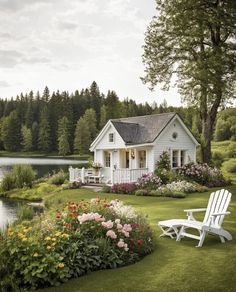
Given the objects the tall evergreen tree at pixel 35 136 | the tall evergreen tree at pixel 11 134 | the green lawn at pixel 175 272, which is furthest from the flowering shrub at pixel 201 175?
the tall evergreen tree at pixel 11 134

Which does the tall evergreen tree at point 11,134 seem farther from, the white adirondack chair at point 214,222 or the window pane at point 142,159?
the white adirondack chair at point 214,222

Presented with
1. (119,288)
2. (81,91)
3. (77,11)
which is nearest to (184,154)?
(77,11)

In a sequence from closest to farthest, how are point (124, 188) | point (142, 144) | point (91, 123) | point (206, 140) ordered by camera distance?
point (124, 188) < point (142, 144) < point (206, 140) < point (91, 123)

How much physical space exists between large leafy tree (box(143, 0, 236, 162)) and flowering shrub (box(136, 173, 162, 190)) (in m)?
7.61

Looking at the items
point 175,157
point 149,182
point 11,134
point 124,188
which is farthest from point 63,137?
point 124,188

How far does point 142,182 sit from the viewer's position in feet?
82.6

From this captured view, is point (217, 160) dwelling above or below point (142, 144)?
below

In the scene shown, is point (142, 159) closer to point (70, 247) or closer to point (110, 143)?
point (110, 143)

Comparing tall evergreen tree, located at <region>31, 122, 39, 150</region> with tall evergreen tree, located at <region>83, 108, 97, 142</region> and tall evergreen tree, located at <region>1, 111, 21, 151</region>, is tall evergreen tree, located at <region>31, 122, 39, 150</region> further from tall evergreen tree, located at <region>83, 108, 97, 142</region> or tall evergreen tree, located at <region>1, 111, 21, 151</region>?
tall evergreen tree, located at <region>83, 108, 97, 142</region>

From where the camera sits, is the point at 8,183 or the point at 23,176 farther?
the point at 23,176

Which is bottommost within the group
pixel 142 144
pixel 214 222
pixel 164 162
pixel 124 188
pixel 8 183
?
pixel 214 222

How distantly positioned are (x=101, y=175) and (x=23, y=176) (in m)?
6.00

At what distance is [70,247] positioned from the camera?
778cm

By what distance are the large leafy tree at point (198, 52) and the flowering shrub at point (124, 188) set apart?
891 centimetres
